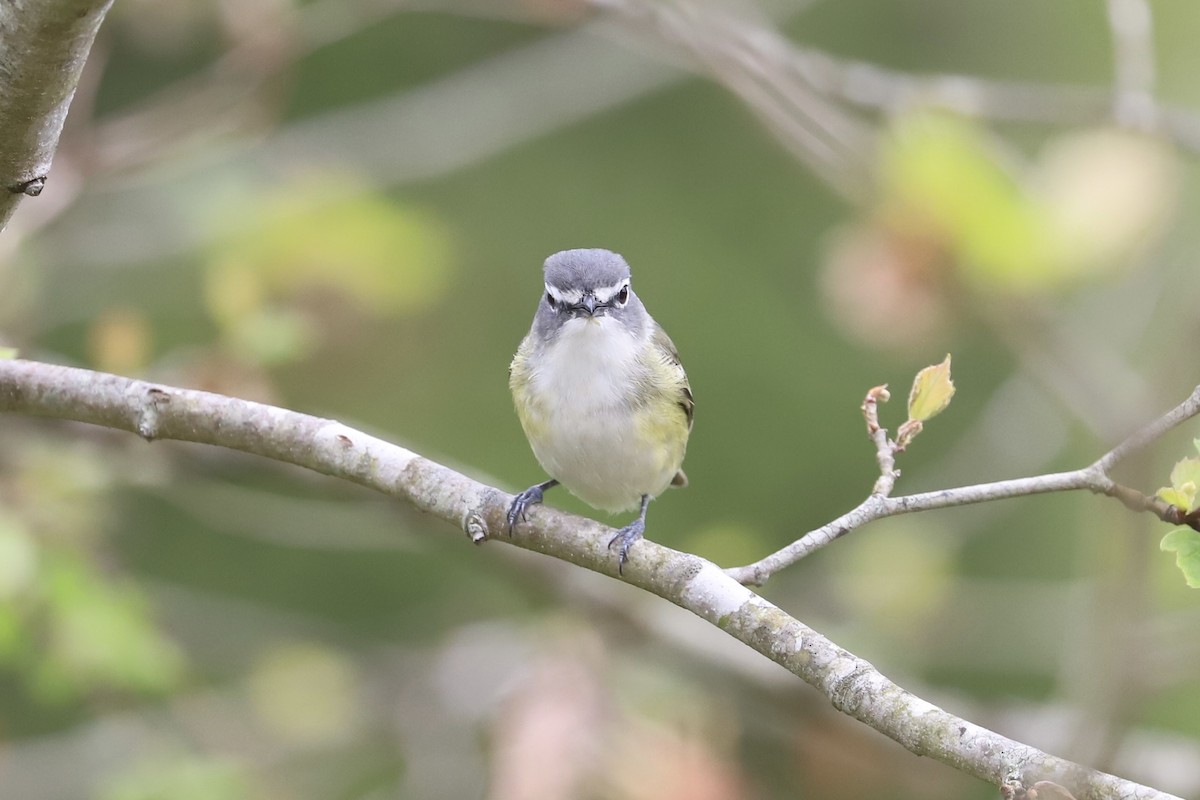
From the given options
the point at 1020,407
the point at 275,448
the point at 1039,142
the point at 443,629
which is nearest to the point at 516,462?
the point at 443,629

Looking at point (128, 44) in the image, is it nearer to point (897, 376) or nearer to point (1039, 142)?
point (897, 376)

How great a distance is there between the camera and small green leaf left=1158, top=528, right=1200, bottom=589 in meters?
1.87

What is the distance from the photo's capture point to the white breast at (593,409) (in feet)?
11.5

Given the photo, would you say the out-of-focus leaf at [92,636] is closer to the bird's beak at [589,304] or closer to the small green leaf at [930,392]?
the bird's beak at [589,304]

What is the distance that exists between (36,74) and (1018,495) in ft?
5.71

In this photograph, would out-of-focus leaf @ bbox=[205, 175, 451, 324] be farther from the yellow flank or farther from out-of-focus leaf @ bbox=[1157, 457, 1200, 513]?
out-of-focus leaf @ bbox=[1157, 457, 1200, 513]

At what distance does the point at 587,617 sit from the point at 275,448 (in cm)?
211

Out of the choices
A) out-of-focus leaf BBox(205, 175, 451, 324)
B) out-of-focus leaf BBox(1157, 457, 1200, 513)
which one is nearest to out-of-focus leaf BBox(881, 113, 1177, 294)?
out-of-focus leaf BBox(1157, 457, 1200, 513)

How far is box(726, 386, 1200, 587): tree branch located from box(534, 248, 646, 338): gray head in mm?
1266

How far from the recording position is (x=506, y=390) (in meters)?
6.63

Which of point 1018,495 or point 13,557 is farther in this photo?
point 13,557

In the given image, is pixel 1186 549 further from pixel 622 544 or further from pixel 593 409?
pixel 593 409

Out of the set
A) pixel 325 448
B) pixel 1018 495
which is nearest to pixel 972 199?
pixel 1018 495

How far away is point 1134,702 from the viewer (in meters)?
1.83
